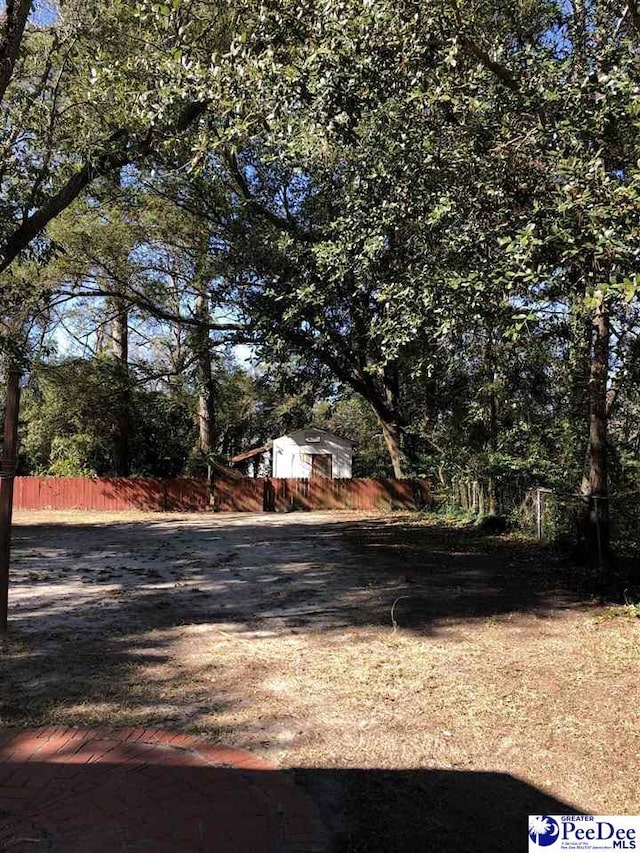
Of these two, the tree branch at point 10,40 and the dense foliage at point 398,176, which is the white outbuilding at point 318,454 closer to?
the dense foliage at point 398,176

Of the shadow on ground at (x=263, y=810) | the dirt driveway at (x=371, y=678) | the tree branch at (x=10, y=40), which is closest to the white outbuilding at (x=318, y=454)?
the dirt driveway at (x=371, y=678)

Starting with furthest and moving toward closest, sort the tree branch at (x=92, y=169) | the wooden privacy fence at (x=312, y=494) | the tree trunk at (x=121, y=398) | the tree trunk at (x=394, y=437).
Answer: the wooden privacy fence at (x=312, y=494) → the tree trunk at (x=121, y=398) → the tree trunk at (x=394, y=437) → the tree branch at (x=92, y=169)

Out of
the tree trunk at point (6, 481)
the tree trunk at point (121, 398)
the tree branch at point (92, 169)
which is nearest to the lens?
the tree trunk at point (6, 481)

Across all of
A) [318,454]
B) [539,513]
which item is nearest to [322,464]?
[318,454]

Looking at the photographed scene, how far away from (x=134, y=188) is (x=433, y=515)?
12.3 metres

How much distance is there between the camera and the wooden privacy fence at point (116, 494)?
78.6ft

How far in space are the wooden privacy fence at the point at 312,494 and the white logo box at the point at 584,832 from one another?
21.1 metres

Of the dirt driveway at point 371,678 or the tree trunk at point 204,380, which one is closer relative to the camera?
the dirt driveway at point 371,678

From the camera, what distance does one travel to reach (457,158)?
576cm

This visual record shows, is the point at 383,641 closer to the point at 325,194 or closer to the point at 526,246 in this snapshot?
the point at 526,246

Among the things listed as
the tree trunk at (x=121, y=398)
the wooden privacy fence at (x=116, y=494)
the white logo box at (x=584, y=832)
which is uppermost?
the tree trunk at (x=121, y=398)

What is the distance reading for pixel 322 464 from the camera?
32031mm

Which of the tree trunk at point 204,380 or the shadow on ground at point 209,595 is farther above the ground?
the tree trunk at point 204,380

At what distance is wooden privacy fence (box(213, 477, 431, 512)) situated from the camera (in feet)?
79.5
